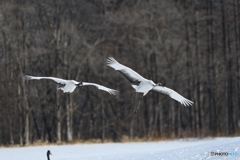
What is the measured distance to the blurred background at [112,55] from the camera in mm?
28391

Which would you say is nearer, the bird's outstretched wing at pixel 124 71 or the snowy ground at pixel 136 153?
the snowy ground at pixel 136 153

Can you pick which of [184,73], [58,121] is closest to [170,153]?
[58,121]

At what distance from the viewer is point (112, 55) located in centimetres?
3198

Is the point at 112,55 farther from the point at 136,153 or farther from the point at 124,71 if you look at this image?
the point at 124,71

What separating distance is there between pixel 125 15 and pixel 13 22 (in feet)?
21.9

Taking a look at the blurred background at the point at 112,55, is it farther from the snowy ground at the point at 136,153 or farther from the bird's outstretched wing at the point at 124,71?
the bird's outstretched wing at the point at 124,71

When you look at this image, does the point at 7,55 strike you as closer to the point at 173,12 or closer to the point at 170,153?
the point at 173,12

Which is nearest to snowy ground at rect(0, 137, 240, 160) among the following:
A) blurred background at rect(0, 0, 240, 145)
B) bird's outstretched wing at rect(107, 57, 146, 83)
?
bird's outstretched wing at rect(107, 57, 146, 83)

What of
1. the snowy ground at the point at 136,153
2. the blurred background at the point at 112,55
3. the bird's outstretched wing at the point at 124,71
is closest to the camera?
the snowy ground at the point at 136,153

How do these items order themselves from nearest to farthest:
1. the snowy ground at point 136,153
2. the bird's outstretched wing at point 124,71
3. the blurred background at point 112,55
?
the snowy ground at point 136,153, the bird's outstretched wing at point 124,71, the blurred background at point 112,55

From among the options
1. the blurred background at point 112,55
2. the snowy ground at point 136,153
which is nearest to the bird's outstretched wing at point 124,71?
the snowy ground at point 136,153

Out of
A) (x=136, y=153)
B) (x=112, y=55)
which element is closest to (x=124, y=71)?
(x=136, y=153)

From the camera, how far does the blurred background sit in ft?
93.1

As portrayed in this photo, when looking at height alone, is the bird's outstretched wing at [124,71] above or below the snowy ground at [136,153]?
above
